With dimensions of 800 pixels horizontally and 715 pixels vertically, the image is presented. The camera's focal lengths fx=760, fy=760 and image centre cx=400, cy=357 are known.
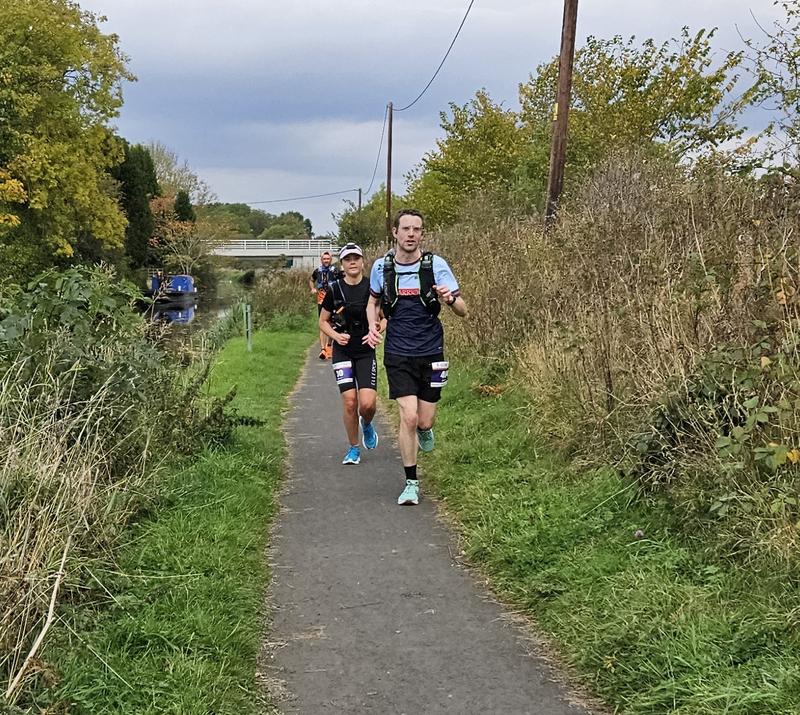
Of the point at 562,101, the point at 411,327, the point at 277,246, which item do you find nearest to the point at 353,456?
the point at 411,327

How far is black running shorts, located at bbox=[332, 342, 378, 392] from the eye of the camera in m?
6.68

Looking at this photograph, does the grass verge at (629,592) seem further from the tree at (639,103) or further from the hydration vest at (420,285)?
the tree at (639,103)

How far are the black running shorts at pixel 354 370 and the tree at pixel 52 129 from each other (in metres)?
27.0

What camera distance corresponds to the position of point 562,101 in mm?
10961

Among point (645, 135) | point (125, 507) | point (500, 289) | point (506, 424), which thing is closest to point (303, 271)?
point (645, 135)

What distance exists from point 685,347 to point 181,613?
3209 mm

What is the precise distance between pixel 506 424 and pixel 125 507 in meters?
3.53

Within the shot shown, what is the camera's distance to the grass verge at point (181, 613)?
296cm

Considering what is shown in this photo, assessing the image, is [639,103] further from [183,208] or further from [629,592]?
[183,208]

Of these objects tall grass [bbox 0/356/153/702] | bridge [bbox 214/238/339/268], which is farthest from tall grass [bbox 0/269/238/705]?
bridge [bbox 214/238/339/268]

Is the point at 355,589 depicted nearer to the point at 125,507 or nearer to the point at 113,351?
the point at 125,507

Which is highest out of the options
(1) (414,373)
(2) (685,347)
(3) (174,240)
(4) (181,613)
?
(3) (174,240)

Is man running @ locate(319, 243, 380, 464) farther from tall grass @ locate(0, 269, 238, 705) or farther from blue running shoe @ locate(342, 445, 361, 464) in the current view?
tall grass @ locate(0, 269, 238, 705)

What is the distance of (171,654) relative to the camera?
10.7 feet
